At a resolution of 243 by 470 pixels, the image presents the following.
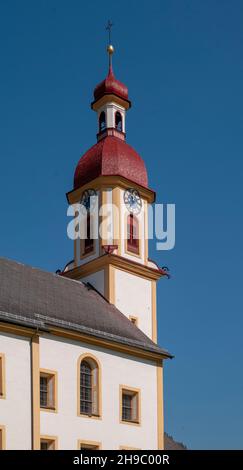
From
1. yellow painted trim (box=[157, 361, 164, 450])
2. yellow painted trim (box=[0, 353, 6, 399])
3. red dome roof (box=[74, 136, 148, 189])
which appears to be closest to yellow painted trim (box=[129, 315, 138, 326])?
yellow painted trim (box=[157, 361, 164, 450])

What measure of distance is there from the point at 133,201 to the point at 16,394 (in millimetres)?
16224

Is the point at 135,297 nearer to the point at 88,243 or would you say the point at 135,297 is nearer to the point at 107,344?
the point at 88,243

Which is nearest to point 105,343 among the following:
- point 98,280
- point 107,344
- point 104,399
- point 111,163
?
point 107,344

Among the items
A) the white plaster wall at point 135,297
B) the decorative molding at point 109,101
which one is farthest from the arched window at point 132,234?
the decorative molding at point 109,101

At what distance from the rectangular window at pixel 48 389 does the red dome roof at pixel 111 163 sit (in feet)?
46.6

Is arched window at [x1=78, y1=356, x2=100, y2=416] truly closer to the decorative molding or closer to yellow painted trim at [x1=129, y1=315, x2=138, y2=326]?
yellow painted trim at [x1=129, y1=315, x2=138, y2=326]

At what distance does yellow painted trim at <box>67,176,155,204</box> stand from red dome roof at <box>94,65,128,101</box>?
6.42m

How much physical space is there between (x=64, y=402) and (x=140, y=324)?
9488 mm

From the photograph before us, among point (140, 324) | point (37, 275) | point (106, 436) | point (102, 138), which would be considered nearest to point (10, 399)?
point (106, 436)

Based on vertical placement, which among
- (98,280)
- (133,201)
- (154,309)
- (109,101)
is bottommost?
(154,309)

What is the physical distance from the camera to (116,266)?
43.2m

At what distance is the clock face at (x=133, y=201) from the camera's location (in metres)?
45.6
